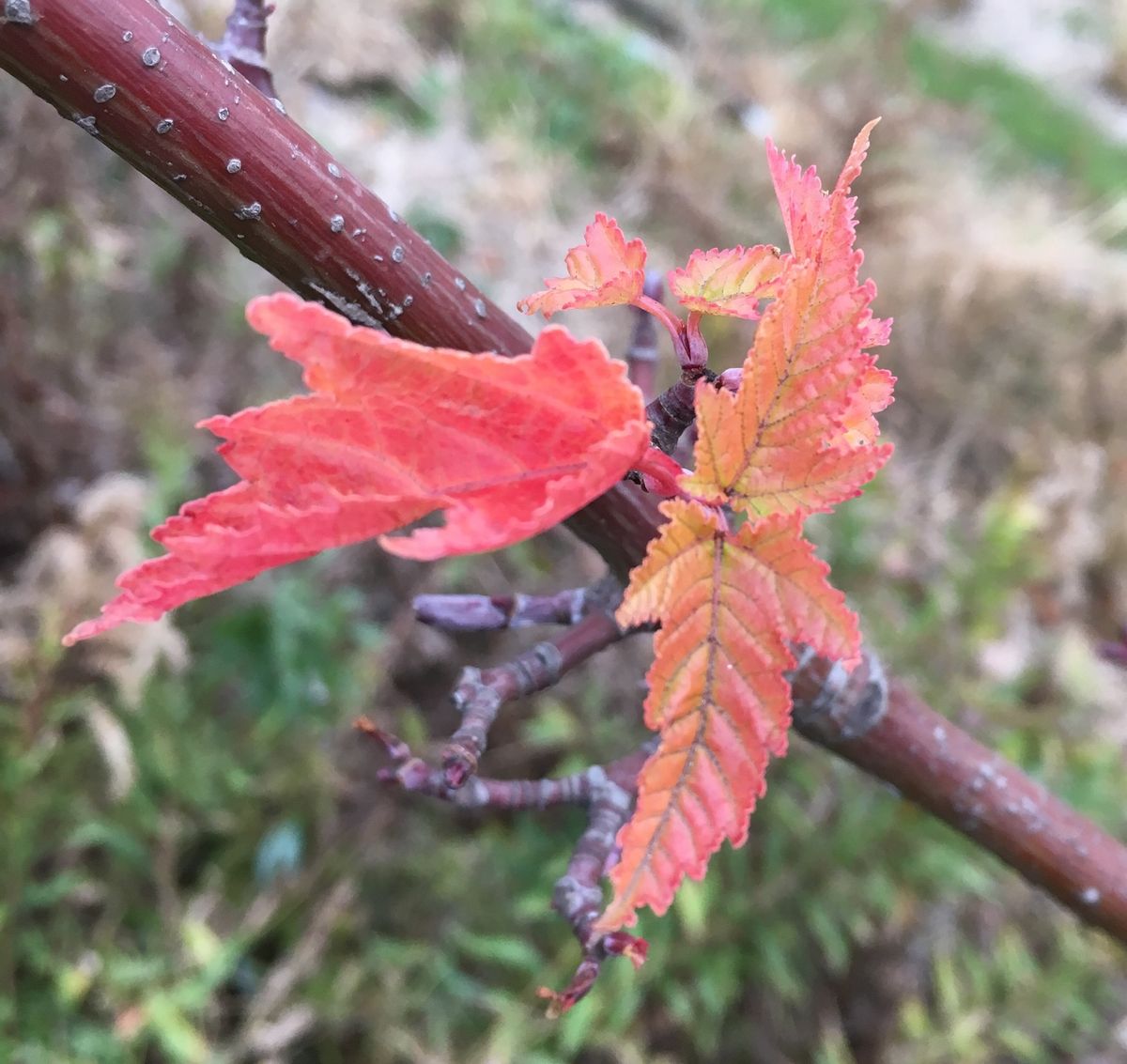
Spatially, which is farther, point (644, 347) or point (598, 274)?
point (644, 347)

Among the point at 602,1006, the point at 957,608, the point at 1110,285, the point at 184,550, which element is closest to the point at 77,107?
the point at 184,550

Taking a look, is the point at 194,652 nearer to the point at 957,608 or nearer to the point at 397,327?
the point at 397,327

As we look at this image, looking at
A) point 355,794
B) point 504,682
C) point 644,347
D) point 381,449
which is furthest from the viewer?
point 355,794

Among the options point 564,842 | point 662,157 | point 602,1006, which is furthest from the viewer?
point 662,157

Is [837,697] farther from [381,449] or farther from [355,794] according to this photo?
[355,794]

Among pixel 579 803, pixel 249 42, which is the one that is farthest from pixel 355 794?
pixel 249 42

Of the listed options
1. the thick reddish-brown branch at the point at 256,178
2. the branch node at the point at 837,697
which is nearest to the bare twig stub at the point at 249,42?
the thick reddish-brown branch at the point at 256,178

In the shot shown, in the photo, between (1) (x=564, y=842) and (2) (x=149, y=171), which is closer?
(2) (x=149, y=171)
